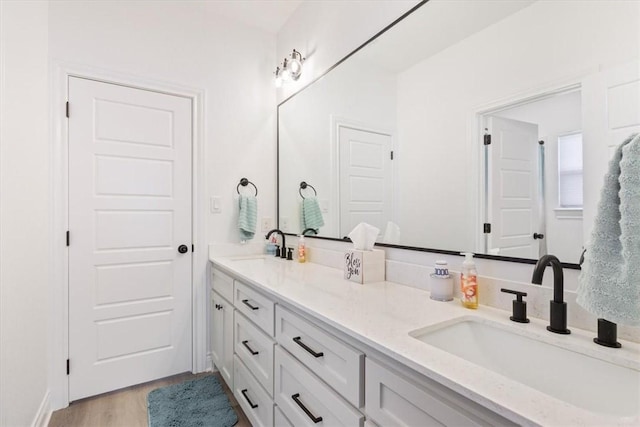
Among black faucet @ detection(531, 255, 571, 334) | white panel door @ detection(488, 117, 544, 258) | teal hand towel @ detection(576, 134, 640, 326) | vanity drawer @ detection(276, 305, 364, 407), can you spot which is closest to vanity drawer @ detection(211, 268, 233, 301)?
vanity drawer @ detection(276, 305, 364, 407)

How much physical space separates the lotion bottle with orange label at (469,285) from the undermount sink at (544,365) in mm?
89

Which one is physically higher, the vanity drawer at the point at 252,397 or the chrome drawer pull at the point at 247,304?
the chrome drawer pull at the point at 247,304

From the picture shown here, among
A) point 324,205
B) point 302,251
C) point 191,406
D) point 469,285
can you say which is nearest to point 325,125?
point 324,205

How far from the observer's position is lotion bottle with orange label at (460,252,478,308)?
1.10m

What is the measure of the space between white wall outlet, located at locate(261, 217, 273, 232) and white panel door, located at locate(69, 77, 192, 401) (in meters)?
0.56

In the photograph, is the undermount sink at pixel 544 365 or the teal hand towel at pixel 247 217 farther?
the teal hand towel at pixel 247 217

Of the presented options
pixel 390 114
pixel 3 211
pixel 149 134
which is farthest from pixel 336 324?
pixel 149 134

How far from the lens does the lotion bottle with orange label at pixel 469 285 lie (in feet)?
3.62

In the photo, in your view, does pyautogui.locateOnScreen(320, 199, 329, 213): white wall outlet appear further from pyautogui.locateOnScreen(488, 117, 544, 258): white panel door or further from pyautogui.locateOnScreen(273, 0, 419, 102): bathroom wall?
pyautogui.locateOnScreen(488, 117, 544, 258): white panel door

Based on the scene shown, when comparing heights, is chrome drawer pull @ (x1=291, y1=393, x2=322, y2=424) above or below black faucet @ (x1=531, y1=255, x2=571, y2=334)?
below

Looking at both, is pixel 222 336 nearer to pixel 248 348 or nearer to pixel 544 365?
pixel 248 348

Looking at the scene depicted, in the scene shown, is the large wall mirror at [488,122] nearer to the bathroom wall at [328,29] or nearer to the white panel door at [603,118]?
the white panel door at [603,118]

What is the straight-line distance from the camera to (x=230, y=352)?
1.89 metres

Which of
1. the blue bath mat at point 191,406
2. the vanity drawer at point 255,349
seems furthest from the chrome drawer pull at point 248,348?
the blue bath mat at point 191,406
